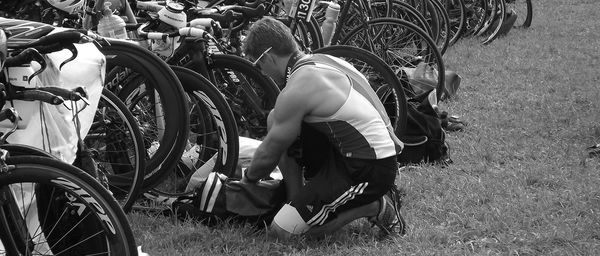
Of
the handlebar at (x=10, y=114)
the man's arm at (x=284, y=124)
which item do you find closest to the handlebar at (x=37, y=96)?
the handlebar at (x=10, y=114)

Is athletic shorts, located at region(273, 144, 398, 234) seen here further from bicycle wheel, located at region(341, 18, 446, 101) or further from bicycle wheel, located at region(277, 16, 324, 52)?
bicycle wheel, located at region(341, 18, 446, 101)

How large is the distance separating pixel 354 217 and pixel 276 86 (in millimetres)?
978

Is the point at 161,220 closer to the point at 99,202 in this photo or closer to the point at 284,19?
the point at 99,202

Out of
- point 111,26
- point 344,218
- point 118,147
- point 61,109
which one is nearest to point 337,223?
point 344,218

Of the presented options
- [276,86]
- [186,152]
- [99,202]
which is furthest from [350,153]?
[99,202]

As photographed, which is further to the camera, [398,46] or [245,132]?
[398,46]

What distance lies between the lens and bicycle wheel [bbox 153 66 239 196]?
15.9 feet

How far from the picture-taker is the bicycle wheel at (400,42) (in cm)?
736

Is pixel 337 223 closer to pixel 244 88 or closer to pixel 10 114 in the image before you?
pixel 244 88

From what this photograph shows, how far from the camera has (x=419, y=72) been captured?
7.54m

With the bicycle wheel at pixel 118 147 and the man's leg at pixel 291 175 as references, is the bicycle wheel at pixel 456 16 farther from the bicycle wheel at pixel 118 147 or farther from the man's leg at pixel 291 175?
the bicycle wheel at pixel 118 147

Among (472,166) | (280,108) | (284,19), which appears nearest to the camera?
(280,108)

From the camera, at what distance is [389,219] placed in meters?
4.75

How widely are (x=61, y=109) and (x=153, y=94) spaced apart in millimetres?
1095
